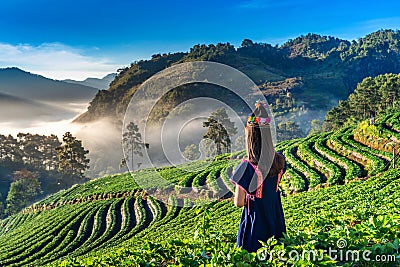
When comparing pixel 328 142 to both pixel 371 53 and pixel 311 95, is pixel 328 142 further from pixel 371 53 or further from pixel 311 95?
pixel 371 53

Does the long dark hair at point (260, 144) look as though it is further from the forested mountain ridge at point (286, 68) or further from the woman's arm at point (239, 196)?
the forested mountain ridge at point (286, 68)

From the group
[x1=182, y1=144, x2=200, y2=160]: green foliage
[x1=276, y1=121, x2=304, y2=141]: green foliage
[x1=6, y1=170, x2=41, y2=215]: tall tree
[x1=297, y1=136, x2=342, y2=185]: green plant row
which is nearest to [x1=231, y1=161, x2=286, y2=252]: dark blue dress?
[x1=182, y1=144, x2=200, y2=160]: green foliage

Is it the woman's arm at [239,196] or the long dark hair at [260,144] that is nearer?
the long dark hair at [260,144]

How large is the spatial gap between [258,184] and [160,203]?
106 ft

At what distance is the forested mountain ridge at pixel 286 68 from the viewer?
145 m

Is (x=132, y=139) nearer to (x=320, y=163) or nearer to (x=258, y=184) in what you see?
(x=320, y=163)

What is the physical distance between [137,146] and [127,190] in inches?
1080

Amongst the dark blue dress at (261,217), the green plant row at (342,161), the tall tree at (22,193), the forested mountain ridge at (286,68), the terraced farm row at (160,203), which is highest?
the forested mountain ridge at (286,68)

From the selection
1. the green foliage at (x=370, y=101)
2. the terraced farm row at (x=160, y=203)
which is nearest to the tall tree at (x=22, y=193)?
the terraced farm row at (x=160, y=203)

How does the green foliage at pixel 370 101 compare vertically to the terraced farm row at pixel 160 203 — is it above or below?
above

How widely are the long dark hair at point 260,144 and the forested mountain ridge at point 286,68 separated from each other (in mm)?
131681

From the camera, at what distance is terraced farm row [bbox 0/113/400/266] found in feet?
87.7

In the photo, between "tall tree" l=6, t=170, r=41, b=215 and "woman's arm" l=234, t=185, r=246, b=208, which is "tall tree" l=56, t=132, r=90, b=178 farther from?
"woman's arm" l=234, t=185, r=246, b=208

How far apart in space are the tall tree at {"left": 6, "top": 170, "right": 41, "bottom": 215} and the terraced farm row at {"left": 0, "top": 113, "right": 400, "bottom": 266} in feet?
79.0
